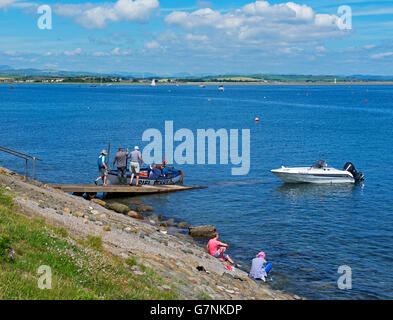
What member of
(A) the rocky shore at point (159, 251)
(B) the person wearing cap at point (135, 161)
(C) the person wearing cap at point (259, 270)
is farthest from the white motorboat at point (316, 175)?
(C) the person wearing cap at point (259, 270)

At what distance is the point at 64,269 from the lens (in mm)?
10039

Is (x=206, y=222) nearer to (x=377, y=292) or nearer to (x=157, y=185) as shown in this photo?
(x=157, y=185)

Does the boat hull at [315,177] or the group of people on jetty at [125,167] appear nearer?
the group of people on jetty at [125,167]

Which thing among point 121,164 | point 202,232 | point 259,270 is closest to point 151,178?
point 121,164

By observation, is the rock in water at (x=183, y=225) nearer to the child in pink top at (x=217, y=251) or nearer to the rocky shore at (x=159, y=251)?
the rocky shore at (x=159, y=251)

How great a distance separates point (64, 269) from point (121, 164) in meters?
19.0

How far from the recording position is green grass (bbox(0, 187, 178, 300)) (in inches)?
336

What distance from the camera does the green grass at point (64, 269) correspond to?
855cm

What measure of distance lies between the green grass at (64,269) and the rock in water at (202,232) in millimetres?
9851

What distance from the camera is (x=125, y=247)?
47.3ft

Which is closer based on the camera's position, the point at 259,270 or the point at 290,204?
the point at 259,270

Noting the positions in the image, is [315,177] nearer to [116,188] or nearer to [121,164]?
[121,164]

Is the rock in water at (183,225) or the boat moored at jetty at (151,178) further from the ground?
the boat moored at jetty at (151,178)

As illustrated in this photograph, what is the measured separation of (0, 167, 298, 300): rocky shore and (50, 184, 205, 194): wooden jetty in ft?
24.0
